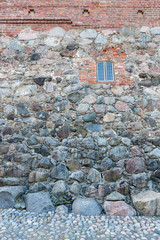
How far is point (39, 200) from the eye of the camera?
3611 mm

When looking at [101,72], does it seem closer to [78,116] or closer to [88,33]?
[88,33]

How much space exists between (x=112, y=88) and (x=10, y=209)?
3209 millimetres

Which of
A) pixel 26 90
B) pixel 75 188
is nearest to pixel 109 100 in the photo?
pixel 26 90

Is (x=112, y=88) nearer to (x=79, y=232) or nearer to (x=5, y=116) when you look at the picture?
(x=5, y=116)

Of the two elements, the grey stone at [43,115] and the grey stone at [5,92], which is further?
the grey stone at [5,92]

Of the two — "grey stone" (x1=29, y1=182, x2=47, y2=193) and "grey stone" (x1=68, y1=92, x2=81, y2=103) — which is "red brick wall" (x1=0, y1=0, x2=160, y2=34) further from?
"grey stone" (x1=29, y1=182, x2=47, y2=193)

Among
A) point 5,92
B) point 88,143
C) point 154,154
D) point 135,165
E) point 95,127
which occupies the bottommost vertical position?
point 135,165

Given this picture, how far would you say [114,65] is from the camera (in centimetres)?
467

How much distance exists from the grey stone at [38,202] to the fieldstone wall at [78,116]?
0.03 m

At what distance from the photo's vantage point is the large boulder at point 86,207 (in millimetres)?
3457

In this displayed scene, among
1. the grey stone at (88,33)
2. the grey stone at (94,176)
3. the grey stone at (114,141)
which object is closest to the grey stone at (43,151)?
the grey stone at (94,176)

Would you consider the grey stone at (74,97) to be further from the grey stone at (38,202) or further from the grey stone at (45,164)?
the grey stone at (38,202)

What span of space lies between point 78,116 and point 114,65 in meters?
1.51

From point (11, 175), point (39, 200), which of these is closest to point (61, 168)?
point (39, 200)
